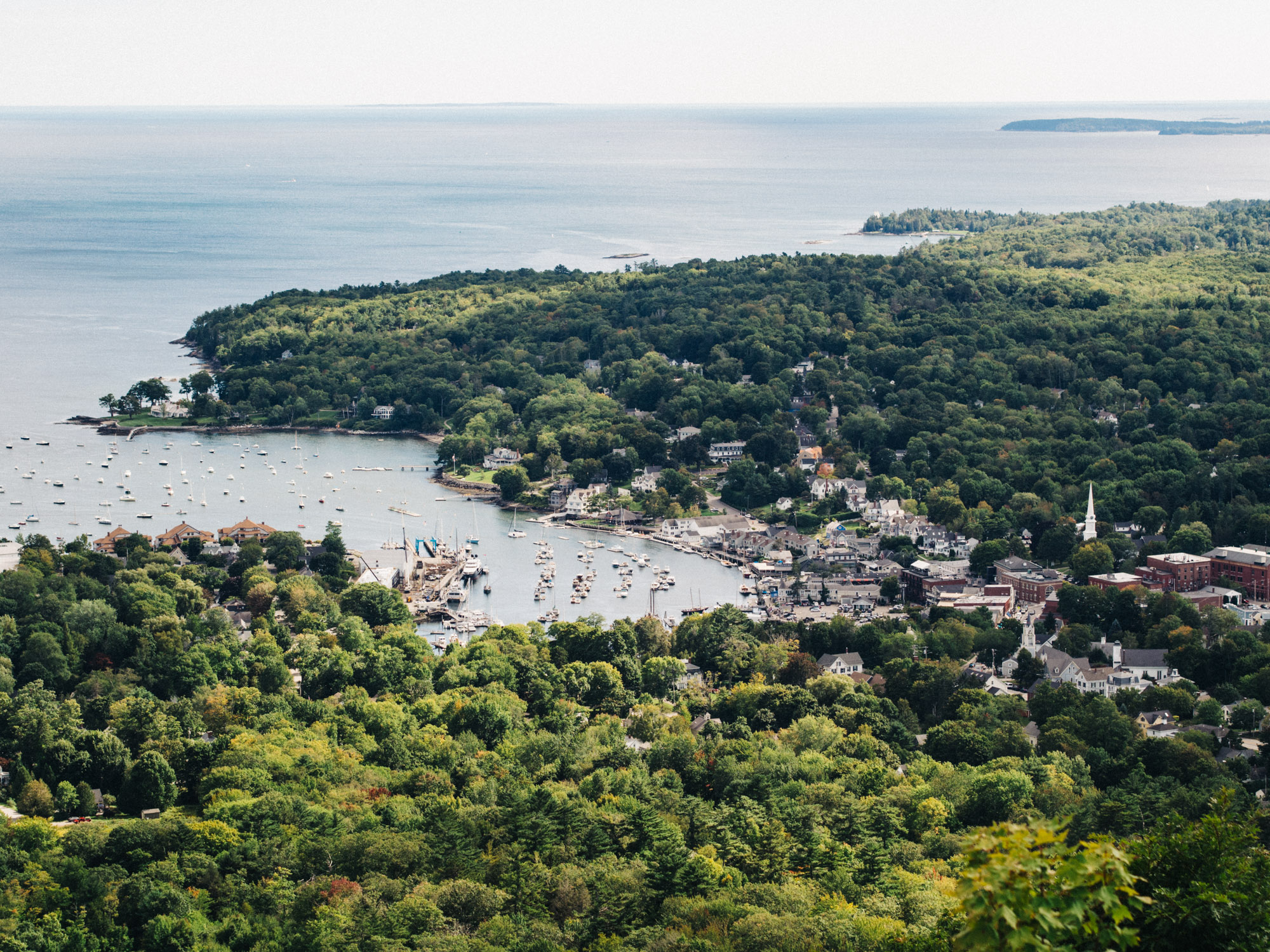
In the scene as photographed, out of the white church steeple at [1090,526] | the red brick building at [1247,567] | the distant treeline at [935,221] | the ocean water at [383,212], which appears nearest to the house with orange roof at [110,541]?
the ocean water at [383,212]

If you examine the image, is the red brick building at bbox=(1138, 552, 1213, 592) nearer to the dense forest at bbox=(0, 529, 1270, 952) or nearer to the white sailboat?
the dense forest at bbox=(0, 529, 1270, 952)

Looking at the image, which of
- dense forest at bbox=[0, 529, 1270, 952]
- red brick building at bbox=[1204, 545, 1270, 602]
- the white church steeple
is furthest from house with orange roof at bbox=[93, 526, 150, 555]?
red brick building at bbox=[1204, 545, 1270, 602]

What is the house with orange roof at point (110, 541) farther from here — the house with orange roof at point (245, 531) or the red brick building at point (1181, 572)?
the red brick building at point (1181, 572)

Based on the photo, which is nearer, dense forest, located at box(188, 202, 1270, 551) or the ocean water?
dense forest, located at box(188, 202, 1270, 551)

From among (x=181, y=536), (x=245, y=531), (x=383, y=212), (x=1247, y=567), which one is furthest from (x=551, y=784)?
(x=383, y=212)

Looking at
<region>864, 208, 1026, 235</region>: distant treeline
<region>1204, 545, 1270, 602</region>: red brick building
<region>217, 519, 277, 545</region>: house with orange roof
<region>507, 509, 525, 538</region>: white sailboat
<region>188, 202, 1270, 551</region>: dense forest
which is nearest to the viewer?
<region>1204, 545, 1270, 602</region>: red brick building

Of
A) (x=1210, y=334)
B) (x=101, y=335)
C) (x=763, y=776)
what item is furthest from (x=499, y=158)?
(x=763, y=776)

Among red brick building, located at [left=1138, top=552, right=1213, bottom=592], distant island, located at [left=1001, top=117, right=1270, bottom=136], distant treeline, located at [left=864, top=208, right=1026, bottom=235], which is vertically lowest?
red brick building, located at [left=1138, top=552, right=1213, bottom=592]

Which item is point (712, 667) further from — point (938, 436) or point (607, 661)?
point (938, 436)
